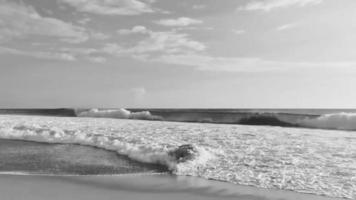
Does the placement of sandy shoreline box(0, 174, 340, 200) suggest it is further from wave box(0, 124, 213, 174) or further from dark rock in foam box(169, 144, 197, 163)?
dark rock in foam box(169, 144, 197, 163)

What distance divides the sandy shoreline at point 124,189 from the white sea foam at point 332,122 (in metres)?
19.1

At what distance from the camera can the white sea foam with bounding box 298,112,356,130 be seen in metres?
22.3

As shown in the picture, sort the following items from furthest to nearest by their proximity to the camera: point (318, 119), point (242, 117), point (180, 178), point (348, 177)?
1. point (242, 117)
2. point (318, 119)
3. point (180, 178)
4. point (348, 177)

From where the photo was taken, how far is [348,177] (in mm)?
6129

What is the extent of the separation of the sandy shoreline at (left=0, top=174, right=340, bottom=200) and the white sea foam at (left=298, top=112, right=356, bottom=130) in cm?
1909

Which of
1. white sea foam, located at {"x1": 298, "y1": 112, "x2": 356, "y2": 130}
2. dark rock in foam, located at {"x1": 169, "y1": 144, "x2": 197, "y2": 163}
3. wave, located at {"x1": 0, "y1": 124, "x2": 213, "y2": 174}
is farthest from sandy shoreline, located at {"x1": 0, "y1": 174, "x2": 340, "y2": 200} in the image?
white sea foam, located at {"x1": 298, "y1": 112, "x2": 356, "y2": 130}

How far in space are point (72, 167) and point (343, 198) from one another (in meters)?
5.97

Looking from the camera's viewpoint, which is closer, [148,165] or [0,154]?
[148,165]

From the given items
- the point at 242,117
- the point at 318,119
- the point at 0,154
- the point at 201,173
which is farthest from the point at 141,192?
the point at 242,117

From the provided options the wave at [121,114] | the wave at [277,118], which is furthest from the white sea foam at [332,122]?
the wave at [121,114]

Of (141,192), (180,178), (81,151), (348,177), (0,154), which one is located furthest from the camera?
(81,151)

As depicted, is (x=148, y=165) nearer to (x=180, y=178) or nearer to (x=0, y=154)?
(x=180, y=178)

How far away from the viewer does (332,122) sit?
23.5 m

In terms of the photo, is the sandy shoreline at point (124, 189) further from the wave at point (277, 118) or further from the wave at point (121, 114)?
the wave at point (121, 114)
